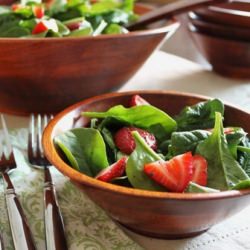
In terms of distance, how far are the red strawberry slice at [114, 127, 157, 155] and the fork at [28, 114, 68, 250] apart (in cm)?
9

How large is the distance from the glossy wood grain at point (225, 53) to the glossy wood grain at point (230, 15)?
3cm

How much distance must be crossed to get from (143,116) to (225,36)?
41cm

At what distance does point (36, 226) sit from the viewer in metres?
0.50

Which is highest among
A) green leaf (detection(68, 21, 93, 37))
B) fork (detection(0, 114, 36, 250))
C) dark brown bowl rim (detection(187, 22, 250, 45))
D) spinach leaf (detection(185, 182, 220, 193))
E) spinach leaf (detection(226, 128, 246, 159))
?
green leaf (detection(68, 21, 93, 37))

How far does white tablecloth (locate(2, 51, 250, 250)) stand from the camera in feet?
1.59

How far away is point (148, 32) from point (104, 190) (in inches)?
15.3

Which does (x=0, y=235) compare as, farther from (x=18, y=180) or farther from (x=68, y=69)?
(x=68, y=69)

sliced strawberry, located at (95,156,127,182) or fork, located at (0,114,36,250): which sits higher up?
sliced strawberry, located at (95,156,127,182)

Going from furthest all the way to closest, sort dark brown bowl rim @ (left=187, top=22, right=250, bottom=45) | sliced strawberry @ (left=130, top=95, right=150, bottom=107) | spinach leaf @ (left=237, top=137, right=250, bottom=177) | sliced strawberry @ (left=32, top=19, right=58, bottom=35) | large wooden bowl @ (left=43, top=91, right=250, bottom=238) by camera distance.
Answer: dark brown bowl rim @ (left=187, top=22, right=250, bottom=45) < sliced strawberry @ (left=32, top=19, right=58, bottom=35) < sliced strawberry @ (left=130, top=95, right=150, bottom=107) < spinach leaf @ (left=237, top=137, right=250, bottom=177) < large wooden bowl @ (left=43, top=91, right=250, bottom=238)

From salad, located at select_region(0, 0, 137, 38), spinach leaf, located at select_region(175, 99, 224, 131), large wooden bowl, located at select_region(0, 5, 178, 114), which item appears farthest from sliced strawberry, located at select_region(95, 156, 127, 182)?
salad, located at select_region(0, 0, 137, 38)

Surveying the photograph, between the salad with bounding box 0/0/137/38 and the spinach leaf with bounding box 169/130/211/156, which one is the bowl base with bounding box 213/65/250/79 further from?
the spinach leaf with bounding box 169/130/211/156

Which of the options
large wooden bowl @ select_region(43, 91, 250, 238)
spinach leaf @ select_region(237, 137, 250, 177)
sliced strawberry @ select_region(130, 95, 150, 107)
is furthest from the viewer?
sliced strawberry @ select_region(130, 95, 150, 107)

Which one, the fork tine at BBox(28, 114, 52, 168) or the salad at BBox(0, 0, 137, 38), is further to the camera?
the salad at BBox(0, 0, 137, 38)

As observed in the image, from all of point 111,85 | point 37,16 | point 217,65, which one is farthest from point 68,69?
point 217,65
